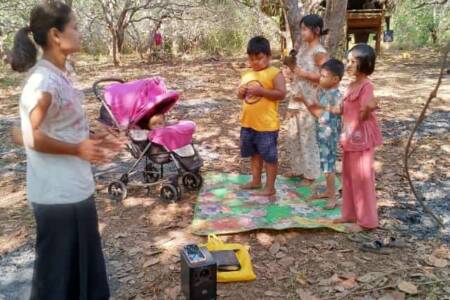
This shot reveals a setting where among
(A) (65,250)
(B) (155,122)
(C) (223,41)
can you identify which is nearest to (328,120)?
(B) (155,122)

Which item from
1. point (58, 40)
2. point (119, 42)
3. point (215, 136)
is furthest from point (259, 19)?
point (58, 40)

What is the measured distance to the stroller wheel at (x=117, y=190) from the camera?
4445 mm

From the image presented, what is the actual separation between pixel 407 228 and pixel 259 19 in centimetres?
1544

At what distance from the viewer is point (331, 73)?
12.2 feet

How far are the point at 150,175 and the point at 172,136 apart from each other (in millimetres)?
656

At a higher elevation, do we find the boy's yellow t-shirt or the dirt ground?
the boy's yellow t-shirt

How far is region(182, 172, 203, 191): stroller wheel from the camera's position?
4.58 m

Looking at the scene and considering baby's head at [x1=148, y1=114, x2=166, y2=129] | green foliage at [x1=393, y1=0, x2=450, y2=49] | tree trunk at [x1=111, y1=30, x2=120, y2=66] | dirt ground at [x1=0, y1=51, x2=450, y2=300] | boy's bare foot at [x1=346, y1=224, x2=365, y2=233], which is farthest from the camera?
green foliage at [x1=393, y1=0, x2=450, y2=49]

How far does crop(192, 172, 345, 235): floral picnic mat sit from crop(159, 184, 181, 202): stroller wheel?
0.67ft

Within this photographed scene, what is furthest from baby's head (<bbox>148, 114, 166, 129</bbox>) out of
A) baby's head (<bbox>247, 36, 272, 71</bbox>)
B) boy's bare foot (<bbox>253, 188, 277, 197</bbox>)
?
boy's bare foot (<bbox>253, 188, 277, 197</bbox>)

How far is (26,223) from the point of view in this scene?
13.4ft

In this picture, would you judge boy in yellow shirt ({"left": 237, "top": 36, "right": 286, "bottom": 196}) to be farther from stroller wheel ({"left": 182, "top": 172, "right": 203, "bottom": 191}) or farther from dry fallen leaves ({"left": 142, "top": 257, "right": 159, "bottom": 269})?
dry fallen leaves ({"left": 142, "top": 257, "right": 159, "bottom": 269})

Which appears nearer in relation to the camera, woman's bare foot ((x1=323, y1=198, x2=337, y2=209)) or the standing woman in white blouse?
the standing woman in white blouse

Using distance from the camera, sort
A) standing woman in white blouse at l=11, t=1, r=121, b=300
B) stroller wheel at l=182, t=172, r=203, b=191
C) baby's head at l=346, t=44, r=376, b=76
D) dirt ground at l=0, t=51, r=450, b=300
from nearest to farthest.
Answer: standing woman in white blouse at l=11, t=1, r=121, b=300, dirt ground at l=0, t=51, r=450, b=300, baby's head at l=346, t=44, r=376, b=76, stroller wheel at l=182, t=172, r=203, b=191
